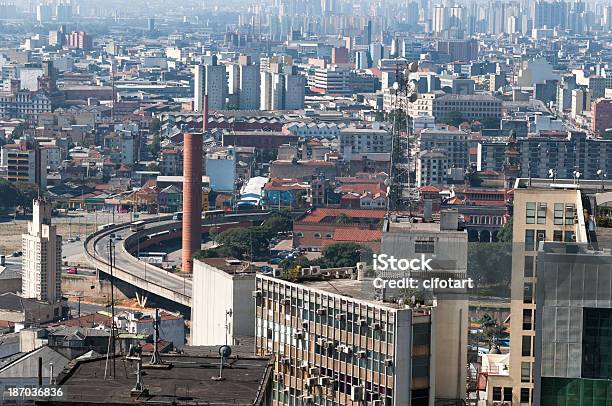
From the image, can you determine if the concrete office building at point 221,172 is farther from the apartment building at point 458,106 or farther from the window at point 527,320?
the window at point 527,320

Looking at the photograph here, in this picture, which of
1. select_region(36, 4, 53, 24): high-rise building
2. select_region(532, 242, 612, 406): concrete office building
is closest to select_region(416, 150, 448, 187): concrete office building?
select_region(532, 242, 612, 406): concrete office building

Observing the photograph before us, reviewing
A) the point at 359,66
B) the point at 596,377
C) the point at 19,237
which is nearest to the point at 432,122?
the point at 19,237

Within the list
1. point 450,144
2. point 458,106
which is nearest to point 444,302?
point 450,144

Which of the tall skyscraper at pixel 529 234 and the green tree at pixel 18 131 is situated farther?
the green tree at pixel 18 131

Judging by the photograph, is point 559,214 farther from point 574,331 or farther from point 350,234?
point 350,234

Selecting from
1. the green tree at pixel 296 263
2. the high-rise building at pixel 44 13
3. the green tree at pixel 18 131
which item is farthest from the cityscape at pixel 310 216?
the high-rise building at pixel 44 13

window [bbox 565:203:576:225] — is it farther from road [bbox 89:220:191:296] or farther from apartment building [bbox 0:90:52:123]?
apartment building [bbox 0:90:52:123]

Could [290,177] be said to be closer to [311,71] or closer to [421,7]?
[311,71]
